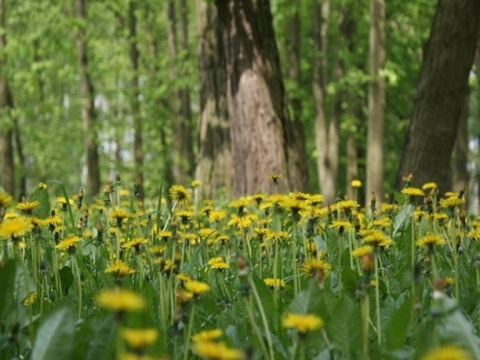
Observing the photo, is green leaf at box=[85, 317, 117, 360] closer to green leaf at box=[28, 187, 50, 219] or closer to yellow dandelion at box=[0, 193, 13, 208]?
yellow dandelion at box=[0, 193, 13, 208]

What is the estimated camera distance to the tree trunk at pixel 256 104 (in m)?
6.73

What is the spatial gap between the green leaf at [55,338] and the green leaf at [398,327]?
725mm

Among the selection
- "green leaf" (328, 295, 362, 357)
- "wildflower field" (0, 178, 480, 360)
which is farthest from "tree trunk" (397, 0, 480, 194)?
"green leaf" (328, 295, 362, 357)

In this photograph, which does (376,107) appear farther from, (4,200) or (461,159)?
(4,200)

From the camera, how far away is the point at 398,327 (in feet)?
5.11

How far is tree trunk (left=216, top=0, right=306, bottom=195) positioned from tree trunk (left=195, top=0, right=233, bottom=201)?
183 cm

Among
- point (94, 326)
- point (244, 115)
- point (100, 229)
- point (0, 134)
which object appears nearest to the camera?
point (94, 326)

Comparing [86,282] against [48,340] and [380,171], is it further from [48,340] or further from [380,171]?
[380,171]

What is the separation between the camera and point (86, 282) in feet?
8.17

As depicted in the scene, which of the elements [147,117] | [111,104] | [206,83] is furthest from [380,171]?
[111,104]

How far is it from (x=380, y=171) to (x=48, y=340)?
10623 millimetres

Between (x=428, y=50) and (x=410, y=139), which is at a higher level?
Result: (x=428, y=50)

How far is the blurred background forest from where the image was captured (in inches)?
569

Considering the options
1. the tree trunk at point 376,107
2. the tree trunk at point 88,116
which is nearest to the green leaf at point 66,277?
the tree trunk at point 376,107
